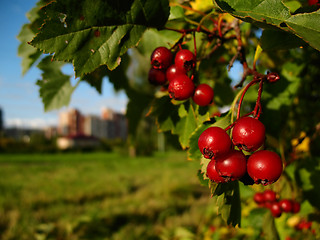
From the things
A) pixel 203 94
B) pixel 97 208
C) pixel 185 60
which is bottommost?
pixel 97 208

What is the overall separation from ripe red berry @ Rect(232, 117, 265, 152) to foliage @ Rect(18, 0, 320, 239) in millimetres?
87

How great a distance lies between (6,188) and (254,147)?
8.12 m

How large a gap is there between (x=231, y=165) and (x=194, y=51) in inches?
18.7

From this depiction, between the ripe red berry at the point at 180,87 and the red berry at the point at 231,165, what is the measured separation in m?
0.24

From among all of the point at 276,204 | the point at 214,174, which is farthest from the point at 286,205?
the point at 214,174

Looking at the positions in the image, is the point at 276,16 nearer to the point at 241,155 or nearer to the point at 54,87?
the point at 241,155

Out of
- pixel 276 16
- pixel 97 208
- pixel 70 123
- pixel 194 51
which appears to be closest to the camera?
pixel 276 16

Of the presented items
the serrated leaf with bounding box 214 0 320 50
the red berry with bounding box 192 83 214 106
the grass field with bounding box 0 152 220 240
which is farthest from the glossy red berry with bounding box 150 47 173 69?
the grass field with bounding box 0 152 220 240

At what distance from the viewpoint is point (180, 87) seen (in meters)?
0.77

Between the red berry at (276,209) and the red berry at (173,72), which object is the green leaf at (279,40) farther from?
the red berry at (276,209)

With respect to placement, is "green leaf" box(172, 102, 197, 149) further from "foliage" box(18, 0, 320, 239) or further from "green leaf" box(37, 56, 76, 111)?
"green leaf" box(37, 56, 76, 111)

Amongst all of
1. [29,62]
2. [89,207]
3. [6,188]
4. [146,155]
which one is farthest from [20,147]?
[29,62]

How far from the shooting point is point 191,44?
983mm

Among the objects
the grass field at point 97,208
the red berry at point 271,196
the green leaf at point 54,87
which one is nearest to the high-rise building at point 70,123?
the grass field at point 97,208
